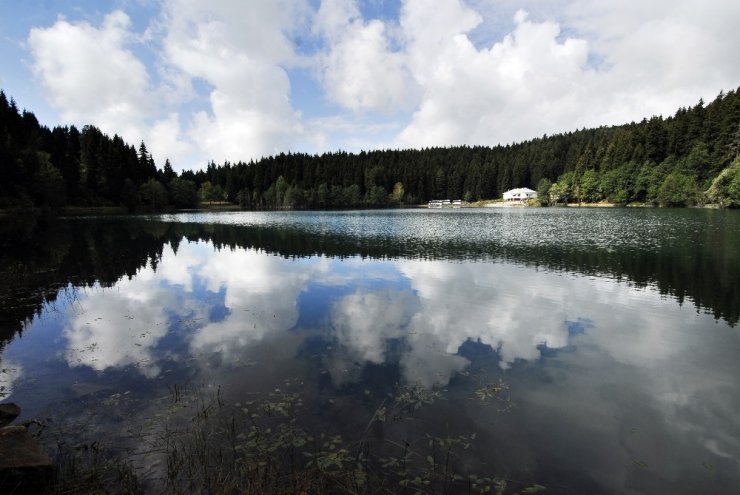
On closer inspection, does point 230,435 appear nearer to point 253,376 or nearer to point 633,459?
point 253,376

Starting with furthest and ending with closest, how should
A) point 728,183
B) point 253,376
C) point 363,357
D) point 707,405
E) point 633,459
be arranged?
point 728,183 → point 363,357 → point 253,376 → point 707,405 → point 633,459

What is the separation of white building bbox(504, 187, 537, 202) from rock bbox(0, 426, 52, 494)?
194561 millimetres

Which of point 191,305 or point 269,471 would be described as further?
point 191,305

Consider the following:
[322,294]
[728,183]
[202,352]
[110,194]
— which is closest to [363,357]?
[202,352]

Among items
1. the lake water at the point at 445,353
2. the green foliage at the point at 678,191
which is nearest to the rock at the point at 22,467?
the lake water at the point at 445,353

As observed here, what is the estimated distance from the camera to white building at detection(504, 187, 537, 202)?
183863 millimetres

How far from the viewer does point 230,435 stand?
25.3ft

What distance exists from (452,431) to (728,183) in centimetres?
11153

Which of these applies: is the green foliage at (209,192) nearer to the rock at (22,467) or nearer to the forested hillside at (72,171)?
the forested hillside at (72,171)

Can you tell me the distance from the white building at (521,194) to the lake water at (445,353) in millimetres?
165118

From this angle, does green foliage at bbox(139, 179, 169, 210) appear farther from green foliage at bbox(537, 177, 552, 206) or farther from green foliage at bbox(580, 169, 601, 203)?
green foliage at bbox(580, 169, 601, 203)

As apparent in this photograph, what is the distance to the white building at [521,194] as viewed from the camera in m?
184

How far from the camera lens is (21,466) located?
18.8ft

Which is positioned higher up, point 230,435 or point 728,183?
point 728,183
